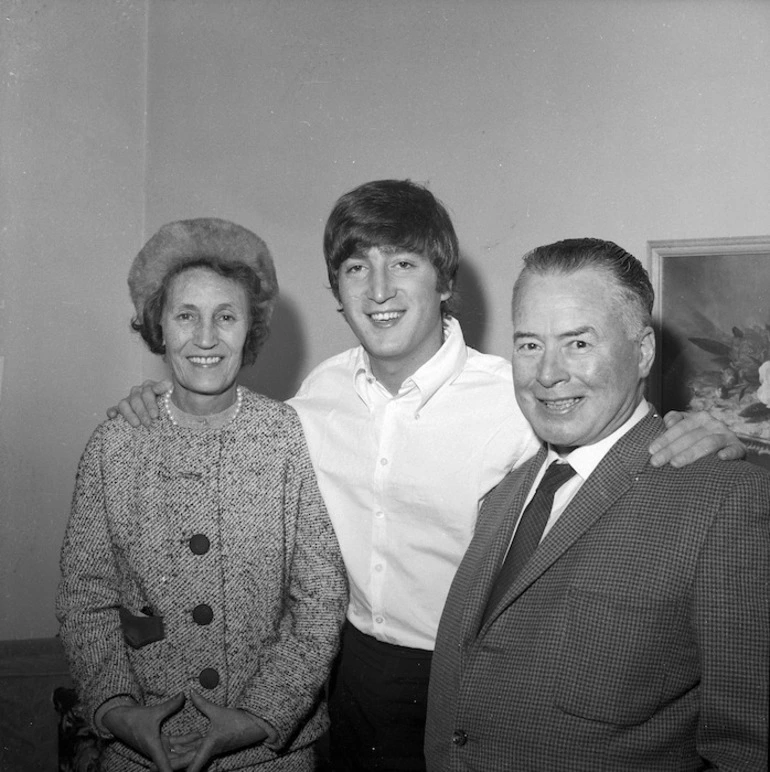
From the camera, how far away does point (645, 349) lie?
1712 mm

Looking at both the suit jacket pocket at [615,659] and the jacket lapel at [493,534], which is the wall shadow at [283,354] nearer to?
the jacket lapel at [493,534]

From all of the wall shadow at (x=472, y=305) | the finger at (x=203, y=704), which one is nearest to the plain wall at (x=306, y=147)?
the wall shadow at (x=472, y=305)

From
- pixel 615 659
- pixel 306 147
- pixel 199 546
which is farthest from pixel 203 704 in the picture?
pixel 306 147

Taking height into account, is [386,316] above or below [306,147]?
below

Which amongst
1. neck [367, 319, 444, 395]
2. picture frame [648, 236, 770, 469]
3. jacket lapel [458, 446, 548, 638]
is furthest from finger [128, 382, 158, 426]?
picture frame [648, 236, 770, 469]

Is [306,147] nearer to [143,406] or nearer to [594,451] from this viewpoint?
[143,406]

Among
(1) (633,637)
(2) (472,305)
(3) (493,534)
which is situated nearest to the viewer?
(1) (633,637)

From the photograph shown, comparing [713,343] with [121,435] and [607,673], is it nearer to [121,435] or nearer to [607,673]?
[607,673]

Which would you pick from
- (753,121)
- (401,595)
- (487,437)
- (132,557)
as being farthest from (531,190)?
(132,557)

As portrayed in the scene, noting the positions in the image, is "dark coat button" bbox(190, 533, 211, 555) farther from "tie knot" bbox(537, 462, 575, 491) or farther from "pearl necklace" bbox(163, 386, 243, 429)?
"tie knot" bbox(537, 462, 575, 491)

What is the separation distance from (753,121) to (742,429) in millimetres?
919

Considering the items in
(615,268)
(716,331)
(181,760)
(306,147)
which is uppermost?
(306,147)

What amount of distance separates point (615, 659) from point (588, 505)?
0.28 meters

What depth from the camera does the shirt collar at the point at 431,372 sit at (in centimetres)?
212
